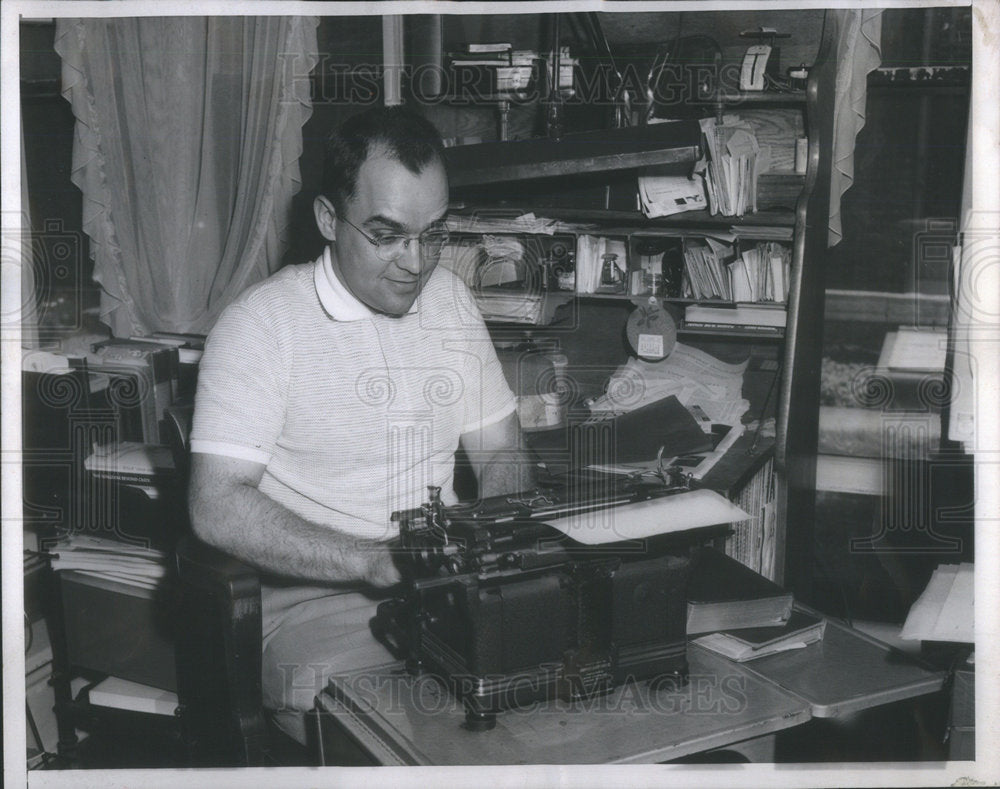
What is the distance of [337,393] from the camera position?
6.64ft

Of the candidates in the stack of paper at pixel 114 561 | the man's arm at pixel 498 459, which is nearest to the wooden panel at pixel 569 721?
the man's arm at pixel 498 459

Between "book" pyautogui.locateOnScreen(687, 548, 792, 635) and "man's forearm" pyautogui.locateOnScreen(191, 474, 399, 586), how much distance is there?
611 mm

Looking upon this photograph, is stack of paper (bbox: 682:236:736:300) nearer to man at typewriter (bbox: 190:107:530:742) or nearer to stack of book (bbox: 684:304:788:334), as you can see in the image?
stack of book (bbox: 684:304:788:334)

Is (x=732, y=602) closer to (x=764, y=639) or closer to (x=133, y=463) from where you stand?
(x=764, y=639)

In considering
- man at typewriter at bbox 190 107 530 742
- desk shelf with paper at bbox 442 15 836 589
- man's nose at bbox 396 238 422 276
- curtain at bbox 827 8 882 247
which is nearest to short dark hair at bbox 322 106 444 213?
man at typewriter at bbox 190 107 530 742

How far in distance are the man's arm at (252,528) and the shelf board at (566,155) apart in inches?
33.2

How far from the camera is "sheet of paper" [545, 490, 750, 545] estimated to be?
1354 mm

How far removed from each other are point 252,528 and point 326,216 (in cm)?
69

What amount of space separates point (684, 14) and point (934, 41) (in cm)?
89

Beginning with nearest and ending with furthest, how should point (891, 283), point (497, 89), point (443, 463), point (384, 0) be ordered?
1. point (384, 0)
2. point (443, 463)
3. point (497, 89)
4. point (891, 283)

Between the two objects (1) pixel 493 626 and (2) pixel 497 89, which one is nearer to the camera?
(1) pixel 493 626

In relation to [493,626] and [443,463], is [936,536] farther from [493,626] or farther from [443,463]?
[493,626]

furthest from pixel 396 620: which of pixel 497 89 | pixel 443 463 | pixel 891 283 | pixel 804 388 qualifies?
pixel 891 283

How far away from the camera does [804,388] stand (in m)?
2.82
